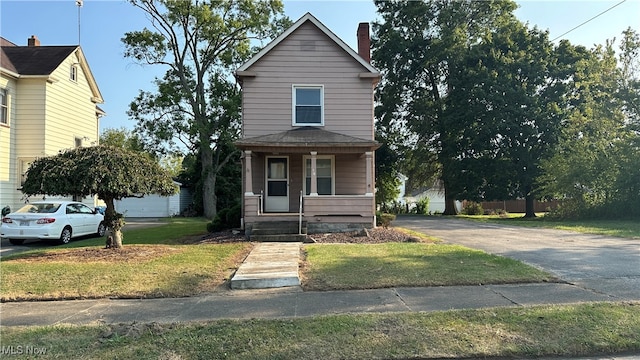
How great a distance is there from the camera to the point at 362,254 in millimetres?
9828

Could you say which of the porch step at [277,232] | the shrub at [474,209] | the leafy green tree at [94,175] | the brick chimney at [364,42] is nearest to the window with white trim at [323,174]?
the porch step at [277,232]

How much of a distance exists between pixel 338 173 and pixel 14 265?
10506 mm

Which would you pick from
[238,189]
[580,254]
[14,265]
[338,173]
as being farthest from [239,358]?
[238,189]

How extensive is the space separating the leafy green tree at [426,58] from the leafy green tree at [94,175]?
2514 centimetres

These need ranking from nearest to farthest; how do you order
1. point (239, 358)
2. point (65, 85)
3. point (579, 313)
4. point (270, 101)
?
1. point (239, 358)
2. point (579, 313)
3. point (270, 101)
4. point (65, 85)

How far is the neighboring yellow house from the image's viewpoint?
1839 centimetres

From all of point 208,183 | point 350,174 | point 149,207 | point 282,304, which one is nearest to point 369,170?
point 350,174

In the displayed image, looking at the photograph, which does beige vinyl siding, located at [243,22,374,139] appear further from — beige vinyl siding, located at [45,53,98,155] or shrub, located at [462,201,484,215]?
shrub, located at [462,201,484,215]

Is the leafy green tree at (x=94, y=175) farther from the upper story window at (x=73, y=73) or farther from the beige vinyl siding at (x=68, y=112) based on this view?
the upper story window at (x=73, y=73)

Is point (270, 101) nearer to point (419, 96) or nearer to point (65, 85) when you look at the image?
point (65, 85)

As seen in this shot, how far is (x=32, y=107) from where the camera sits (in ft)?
62.6

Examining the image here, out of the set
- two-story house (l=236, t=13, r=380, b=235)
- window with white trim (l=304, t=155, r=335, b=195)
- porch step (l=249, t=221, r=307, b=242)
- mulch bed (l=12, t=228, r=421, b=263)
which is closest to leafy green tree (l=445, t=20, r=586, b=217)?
two-story house (l=236, t=13, r=380, b=235)

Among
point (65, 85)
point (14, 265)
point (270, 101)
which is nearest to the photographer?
point (14, 265)

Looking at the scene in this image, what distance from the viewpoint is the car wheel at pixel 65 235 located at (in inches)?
542
